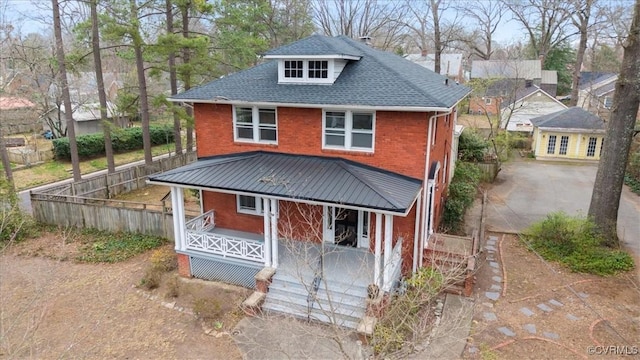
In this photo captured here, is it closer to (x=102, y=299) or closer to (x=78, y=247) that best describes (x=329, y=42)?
(x=102, y=299)

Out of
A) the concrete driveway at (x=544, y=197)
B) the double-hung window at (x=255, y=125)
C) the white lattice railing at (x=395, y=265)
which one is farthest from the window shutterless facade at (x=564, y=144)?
the double-hung window at (x=255, y=125)

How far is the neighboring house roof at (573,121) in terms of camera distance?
30.8 m

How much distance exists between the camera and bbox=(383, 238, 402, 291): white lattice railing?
11.5m

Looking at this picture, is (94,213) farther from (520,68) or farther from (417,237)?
(520,68)

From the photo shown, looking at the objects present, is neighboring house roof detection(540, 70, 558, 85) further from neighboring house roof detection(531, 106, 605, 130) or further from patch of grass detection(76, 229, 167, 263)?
patch of grass detection(76, 229, 167, 263)

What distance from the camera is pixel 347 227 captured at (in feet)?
45.0

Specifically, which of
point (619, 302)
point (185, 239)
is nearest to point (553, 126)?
point (619, 302)

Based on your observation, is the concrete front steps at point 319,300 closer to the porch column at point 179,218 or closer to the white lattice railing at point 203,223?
the porch column at point 179,218

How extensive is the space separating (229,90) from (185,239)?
5339 mm

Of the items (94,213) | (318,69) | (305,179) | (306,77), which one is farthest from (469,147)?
(94,213)

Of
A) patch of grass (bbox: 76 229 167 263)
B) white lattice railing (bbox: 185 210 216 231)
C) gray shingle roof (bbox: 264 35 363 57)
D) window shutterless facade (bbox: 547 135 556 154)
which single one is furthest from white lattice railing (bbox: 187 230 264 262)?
window shutterless facade (bbox: 547 135 556 154)

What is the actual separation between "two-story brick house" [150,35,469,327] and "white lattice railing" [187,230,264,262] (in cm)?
4

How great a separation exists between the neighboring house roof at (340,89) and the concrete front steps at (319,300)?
17.7 feet

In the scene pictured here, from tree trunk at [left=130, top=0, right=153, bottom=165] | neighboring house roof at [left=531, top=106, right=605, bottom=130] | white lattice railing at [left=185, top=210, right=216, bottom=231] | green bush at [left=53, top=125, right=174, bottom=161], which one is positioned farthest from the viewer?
neighboring house roof at [left=531, top=106, right=605, bottom=130]
